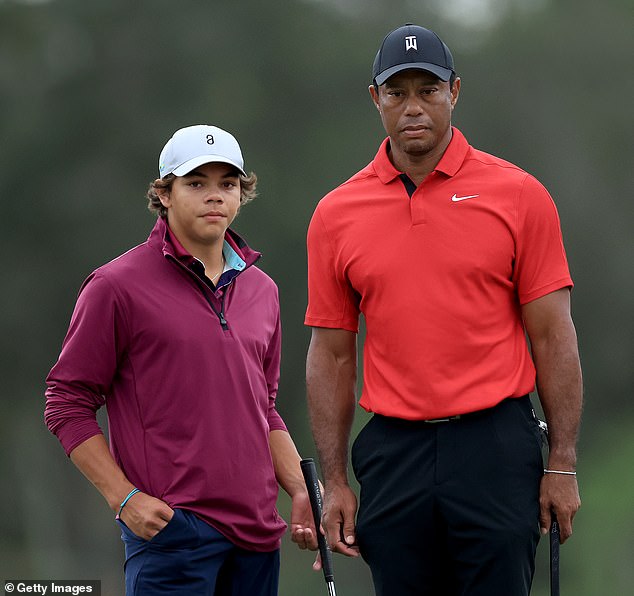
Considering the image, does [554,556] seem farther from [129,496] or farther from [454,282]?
[129,496]

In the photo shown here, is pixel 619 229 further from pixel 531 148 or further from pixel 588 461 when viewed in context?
pixel 588 461

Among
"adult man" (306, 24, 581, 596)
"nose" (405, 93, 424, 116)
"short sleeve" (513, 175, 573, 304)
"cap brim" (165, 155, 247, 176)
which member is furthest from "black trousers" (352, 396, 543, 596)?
"cap brim" (165, 155, 247, 176)

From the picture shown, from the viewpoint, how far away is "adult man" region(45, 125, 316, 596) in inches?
141

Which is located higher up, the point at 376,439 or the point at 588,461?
the point at 588,461

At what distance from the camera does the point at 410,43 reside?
3434 millimetres

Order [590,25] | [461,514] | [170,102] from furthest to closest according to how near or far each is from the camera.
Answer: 1. [590,25]
2. [170,102]
3. [461,514]

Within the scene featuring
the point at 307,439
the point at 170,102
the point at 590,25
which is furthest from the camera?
the point at 590,25

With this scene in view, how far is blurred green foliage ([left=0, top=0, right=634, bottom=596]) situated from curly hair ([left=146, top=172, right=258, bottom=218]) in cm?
1361

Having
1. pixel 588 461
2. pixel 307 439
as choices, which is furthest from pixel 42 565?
pixel 588 461

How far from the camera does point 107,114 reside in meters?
19.6

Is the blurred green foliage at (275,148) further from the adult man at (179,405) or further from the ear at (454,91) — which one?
the ear at (454,91)

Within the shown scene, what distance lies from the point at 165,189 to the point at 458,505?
121cm

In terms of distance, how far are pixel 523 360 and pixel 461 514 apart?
0.40 m

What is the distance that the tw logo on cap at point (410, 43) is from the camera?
11.3ft
